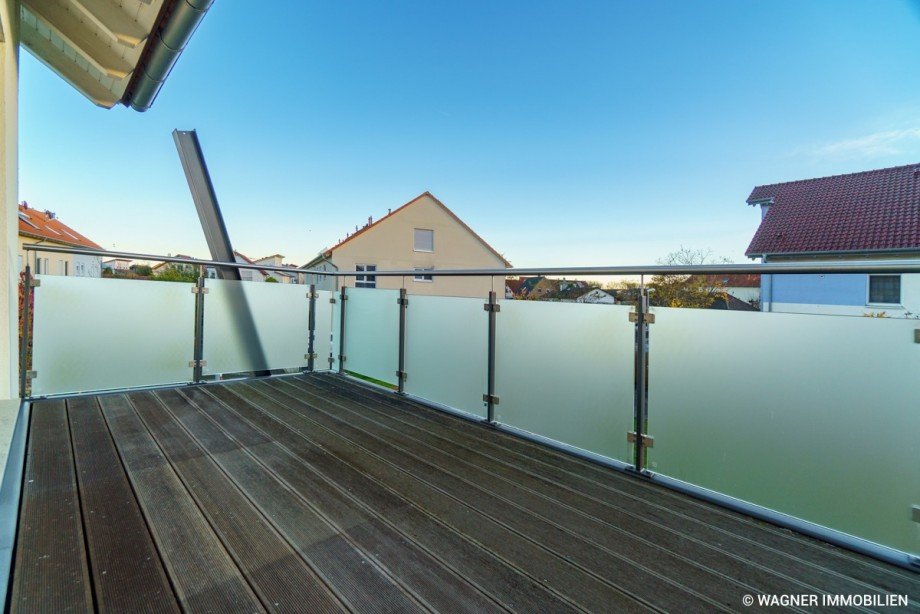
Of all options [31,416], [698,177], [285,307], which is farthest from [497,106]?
[31,416]

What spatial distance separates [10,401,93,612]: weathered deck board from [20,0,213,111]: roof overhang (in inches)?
91.9

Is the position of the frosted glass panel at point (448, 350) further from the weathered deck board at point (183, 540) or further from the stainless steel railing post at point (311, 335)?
the weathered deck board at point (183, 540)

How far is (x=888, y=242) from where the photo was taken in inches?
380

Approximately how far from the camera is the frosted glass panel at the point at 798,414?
1302 mm

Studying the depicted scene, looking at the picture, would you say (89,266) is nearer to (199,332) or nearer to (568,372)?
(199,332)

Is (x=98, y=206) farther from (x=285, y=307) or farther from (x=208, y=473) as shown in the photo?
(x=208, y=473)

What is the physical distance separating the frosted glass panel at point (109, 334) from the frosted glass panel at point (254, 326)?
0.53 feet

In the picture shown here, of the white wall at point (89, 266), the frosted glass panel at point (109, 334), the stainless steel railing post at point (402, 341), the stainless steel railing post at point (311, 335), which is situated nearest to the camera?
the frosted glass panel at point (109, 334)

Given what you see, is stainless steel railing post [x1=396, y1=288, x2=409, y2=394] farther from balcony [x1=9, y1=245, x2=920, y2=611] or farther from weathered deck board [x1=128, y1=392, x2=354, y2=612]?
weathered deck board [x1=128, y1=392, x2=354, y2=612]

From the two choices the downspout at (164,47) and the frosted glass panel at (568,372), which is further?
the downspout at (164,47)

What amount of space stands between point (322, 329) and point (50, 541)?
290 cm

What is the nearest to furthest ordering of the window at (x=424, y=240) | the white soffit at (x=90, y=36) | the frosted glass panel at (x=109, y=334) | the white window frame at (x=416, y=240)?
the white soffit at (x=90, y=36), the frosted glass panel at (x=109, y=334), the white window frame at (x=416, y=240), the window at (x=424, y=240)

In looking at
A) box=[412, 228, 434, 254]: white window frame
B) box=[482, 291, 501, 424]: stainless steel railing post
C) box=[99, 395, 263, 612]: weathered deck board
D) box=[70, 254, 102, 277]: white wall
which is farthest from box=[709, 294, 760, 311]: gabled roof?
box=[412, 228, 434, 254]: white window frame

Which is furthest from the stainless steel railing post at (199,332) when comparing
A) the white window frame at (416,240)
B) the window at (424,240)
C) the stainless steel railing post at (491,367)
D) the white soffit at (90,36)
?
the window at (424,240)
